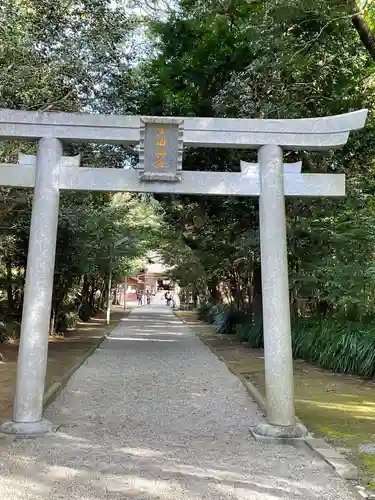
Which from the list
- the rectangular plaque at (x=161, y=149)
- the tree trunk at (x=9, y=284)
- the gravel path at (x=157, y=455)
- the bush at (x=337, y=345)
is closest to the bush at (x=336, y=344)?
the bush at (x=337, y=345)

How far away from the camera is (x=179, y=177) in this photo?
622cm

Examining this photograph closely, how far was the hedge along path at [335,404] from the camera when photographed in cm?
554

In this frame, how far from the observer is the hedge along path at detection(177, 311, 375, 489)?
5.54 metres

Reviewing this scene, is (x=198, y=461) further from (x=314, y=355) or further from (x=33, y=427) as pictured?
Answer: (x=314, y=355)

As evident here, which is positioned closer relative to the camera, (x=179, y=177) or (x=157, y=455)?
(x=157, y=455)

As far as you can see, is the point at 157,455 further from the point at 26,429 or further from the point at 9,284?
the point at 9,284

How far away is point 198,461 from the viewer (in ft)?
16.0

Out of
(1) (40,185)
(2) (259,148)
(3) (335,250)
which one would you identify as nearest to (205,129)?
(2) (259,148)

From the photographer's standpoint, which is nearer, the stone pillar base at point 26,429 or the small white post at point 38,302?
the stone pillar base at point 26,429

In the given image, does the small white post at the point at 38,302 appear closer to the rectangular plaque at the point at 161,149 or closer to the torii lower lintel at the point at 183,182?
the torii lower lintel at the point at 183,182

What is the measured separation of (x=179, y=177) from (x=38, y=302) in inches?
87.8


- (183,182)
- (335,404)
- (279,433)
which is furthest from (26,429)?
(335,404)

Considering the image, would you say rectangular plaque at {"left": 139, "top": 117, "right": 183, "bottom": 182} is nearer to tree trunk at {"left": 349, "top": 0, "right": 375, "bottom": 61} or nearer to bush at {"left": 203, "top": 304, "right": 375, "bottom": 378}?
tree trunk at {"left": 349, "top": 0, "right": 375, "bottom": 61}

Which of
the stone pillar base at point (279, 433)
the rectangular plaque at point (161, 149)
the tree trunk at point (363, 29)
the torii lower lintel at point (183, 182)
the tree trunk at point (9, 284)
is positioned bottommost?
the stone pillar base at point (279, 433)
